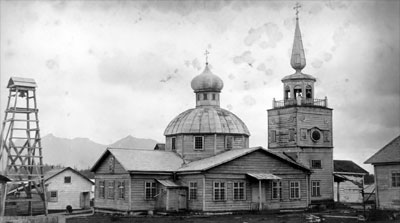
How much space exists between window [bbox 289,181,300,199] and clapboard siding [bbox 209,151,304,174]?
2.86 ft

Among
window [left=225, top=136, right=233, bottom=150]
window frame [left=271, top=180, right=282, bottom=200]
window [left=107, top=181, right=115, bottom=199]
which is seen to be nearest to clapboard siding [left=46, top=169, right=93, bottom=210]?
window [left=107, top=181, right=115, bottom=199]

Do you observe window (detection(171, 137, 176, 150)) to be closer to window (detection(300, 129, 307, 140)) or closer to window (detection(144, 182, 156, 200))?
window (detection(144, 182, 156, 200))

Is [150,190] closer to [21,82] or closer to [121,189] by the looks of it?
[121,189]

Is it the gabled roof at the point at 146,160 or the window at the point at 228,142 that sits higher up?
the window at the point at 228,142

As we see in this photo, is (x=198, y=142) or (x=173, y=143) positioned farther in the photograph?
(x=173, y=143)

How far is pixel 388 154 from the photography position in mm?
47250

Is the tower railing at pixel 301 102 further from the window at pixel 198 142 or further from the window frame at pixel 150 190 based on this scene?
the window frame at pixel 150 190

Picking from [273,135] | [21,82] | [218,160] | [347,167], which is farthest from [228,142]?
[347,167]

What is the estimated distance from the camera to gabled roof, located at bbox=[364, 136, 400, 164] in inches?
1832

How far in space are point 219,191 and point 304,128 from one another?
46.8ft

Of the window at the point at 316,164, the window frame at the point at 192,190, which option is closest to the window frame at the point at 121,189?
the window frame at the point at 192,190

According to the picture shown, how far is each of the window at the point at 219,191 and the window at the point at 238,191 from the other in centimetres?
103

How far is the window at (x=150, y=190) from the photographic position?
156 ft

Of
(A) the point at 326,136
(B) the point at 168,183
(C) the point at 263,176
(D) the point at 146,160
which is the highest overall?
(A) the point at 326,136
